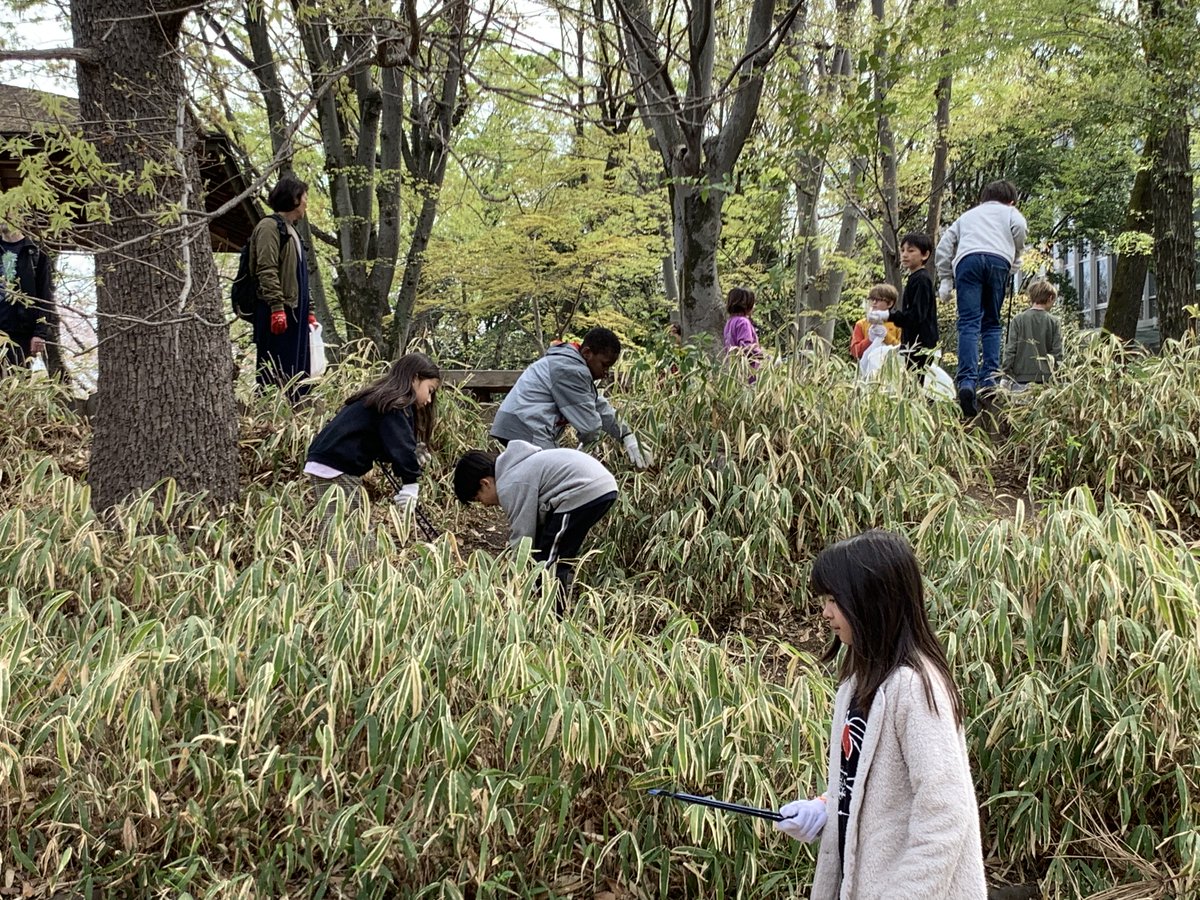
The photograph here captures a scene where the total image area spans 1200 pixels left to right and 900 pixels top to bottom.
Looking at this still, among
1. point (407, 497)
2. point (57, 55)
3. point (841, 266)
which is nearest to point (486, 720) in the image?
point (407, 497)

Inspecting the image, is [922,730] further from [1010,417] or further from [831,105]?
[831,105]

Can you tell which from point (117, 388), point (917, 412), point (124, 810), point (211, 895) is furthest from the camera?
point (917, 412)

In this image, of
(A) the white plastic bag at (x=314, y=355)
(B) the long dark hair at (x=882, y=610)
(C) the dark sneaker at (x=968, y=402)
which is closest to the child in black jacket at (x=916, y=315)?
(C) the dark sneaker at (x=968, y=402)

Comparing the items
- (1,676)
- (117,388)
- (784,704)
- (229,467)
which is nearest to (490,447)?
(229,467)

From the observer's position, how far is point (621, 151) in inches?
453

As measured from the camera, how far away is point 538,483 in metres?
4.46

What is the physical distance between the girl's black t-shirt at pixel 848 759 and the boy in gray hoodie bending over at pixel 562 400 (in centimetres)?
327

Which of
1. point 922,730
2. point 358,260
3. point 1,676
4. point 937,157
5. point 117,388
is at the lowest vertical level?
point 1,676

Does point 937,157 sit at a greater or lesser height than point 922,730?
greater

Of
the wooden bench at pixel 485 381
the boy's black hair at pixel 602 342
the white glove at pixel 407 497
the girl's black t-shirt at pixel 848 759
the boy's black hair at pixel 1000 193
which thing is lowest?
the girl's black t-shirt at pixel 848 759

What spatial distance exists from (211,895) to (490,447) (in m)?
3.95

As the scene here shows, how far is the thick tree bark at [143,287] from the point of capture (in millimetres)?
4906

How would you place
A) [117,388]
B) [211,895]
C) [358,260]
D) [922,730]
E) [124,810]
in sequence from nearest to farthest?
[922,730] < [211,895] < [124,810] < [117,388] < [358,260]

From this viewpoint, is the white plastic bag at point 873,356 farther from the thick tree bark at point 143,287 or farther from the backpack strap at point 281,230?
the thick tree bark at point 143,287
